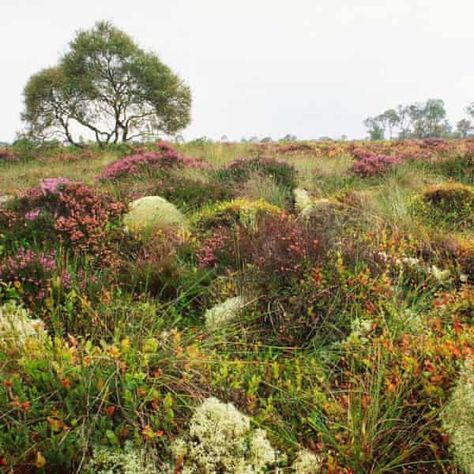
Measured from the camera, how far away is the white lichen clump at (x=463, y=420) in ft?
5.45

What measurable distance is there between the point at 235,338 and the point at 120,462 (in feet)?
4.02

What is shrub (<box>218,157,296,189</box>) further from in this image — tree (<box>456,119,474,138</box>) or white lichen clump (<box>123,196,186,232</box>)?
tree (<box>456,119,474,138</box>)

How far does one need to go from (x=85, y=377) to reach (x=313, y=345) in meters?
1.52

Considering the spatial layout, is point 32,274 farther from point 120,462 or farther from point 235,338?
point 120,462

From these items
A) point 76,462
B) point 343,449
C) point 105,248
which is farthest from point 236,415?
point 105,248

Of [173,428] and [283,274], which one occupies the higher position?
[283,274]

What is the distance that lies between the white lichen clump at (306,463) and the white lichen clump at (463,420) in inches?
23.3

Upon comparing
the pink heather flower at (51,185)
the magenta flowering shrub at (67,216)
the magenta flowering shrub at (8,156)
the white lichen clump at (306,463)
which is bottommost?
the white lichen clump at (306,463)

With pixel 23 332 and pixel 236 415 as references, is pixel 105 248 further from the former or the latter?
pixel 236 415

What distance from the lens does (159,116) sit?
2272 cm

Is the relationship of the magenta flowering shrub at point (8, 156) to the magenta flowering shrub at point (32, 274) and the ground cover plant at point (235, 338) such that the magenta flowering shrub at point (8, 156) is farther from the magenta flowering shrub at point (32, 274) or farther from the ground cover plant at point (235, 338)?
the magenta flowering shrub at point (32, 274)

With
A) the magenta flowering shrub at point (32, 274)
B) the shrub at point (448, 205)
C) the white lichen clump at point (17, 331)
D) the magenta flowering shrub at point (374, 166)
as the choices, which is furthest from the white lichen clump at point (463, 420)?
the magenta flowering shrub at point (374, 166)

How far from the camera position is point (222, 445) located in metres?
1.77

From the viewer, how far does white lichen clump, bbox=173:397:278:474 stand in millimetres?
1706
